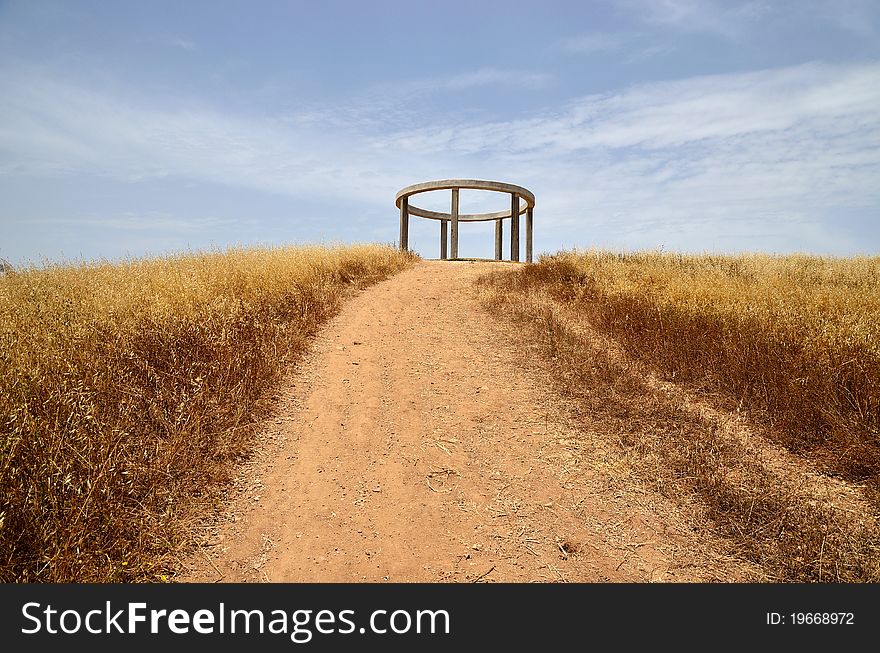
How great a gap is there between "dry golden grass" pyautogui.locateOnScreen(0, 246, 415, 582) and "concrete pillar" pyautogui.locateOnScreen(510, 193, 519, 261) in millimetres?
12797

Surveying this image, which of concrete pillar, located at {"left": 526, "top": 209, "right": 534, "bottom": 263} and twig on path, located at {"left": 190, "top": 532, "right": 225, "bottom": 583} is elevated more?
concrete pillar, located at {"left": 526, "top": 209, "right": 534, "bottom": 263}

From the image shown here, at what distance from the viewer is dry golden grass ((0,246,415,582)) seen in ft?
10.4

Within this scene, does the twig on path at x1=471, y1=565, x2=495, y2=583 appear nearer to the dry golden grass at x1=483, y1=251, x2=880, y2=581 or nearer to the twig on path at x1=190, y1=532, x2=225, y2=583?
the twig on path at x1=190, y1=532, x2=225, y2=583

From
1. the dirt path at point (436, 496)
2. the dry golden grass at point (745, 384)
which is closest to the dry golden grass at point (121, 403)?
the dirt path at point (436, 496)

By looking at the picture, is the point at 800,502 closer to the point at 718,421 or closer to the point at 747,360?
the point at 718,421

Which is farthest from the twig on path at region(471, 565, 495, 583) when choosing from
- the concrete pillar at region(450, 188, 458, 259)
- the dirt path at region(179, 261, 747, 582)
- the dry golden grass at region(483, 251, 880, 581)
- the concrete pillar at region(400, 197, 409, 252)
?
the concrete pillar at region(400, 197, 409, 252)

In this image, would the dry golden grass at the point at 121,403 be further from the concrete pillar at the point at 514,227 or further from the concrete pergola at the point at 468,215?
the concrete pillar at the point at 514,227

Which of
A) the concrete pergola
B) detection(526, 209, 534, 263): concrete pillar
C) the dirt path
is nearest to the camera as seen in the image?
the dirt path

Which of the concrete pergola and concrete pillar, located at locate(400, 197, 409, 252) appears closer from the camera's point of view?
the concrete pergola

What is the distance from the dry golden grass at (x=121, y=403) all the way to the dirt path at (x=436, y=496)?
38 cm

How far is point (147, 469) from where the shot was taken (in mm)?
3930

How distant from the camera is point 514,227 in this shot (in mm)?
20109

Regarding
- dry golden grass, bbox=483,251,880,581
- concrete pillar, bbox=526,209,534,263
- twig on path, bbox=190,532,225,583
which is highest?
concrete pillar, bbox=526,209,534,263

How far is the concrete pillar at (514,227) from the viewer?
19.4 meters
